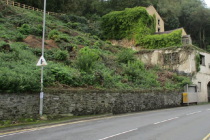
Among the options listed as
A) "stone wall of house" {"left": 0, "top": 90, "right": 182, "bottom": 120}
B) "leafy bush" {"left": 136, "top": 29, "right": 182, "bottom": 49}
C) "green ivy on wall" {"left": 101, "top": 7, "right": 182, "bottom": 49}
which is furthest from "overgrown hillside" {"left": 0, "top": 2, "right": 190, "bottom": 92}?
"green ivy on wall" {"left": 101, "top": 7, "right": 182, "bottom": 49}

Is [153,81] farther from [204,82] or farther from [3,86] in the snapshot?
[3,86]

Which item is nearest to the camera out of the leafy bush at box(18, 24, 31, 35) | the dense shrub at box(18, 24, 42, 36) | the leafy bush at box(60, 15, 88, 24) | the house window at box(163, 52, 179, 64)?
the leafy bush at box(18, 24, 31, 35)

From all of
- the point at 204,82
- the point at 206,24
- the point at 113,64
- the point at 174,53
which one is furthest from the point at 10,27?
the point at 206,24

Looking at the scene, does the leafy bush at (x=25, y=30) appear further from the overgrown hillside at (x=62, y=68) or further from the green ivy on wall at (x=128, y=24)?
the green ivy on wall at (x=128, y=24)

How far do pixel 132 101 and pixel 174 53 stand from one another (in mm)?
16651

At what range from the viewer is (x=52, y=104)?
13141mm

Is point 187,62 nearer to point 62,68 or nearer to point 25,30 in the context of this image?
point 62,68

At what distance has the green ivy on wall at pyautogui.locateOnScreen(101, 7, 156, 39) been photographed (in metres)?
46.2

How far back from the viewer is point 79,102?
47.7 ft

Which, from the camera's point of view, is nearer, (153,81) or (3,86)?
(3,86)

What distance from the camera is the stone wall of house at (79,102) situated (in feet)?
37.3

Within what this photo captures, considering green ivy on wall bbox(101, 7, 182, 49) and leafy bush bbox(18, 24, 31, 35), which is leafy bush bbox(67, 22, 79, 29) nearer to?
green ivy on wall bbox(101, 7, 182, 49)

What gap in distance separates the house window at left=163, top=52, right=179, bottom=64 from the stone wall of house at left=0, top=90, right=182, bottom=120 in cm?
1108

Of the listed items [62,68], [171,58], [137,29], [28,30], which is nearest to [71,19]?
[137,29]
